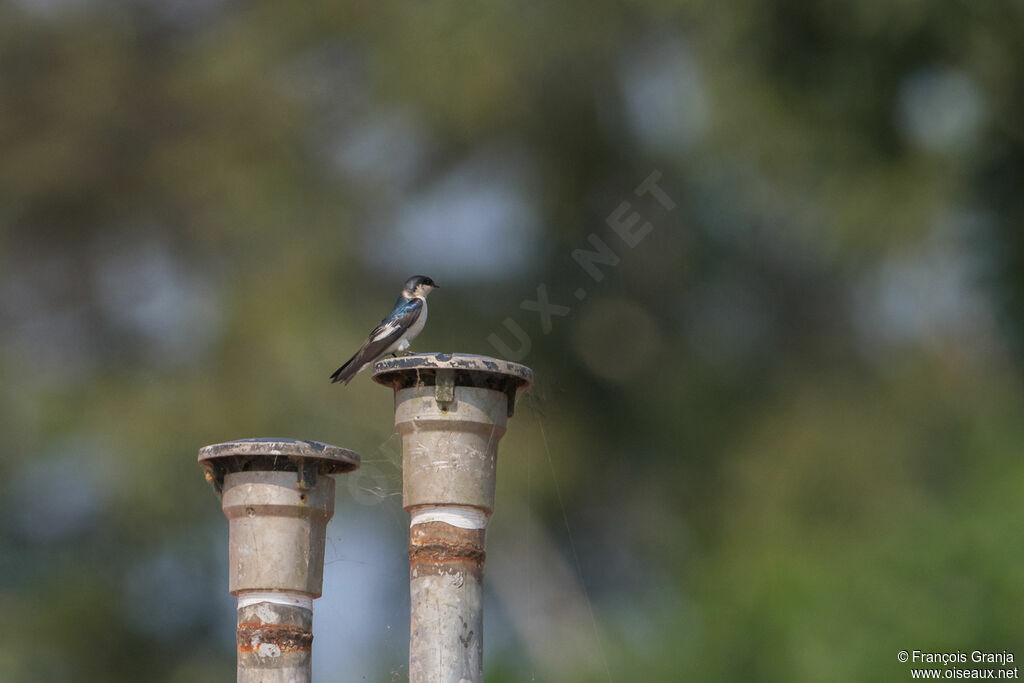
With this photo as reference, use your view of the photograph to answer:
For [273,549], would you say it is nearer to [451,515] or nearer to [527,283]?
[451,515]

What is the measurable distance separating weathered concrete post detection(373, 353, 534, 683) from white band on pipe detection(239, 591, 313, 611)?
2.76ft

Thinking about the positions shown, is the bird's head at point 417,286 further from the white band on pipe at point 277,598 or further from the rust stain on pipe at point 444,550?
the rust stain on pipe at point 444,550

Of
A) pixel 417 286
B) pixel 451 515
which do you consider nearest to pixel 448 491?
pixel 451 515

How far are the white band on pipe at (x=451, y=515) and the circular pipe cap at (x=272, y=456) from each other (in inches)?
28.7

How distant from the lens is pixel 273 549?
834 cm

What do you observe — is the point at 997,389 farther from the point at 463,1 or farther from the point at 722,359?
the point at 463,1

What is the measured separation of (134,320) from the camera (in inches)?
636

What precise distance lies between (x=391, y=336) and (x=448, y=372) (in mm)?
1689

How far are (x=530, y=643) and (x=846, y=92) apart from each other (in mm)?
4884

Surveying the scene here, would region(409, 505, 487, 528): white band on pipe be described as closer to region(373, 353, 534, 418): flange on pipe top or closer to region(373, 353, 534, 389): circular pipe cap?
region(373, 353, 534, 418): flange on pipe top

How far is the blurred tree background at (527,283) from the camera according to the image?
14.0 metres

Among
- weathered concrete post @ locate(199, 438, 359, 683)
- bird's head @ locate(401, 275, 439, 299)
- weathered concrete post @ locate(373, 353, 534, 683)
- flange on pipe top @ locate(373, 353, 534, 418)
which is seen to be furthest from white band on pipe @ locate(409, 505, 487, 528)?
bird's head @ locate(401, 275, 439, 299)

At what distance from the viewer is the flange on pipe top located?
773cm

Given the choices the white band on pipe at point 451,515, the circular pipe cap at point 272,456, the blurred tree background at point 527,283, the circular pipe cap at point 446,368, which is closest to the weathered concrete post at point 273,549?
the circular pipe cap at point 272,456
